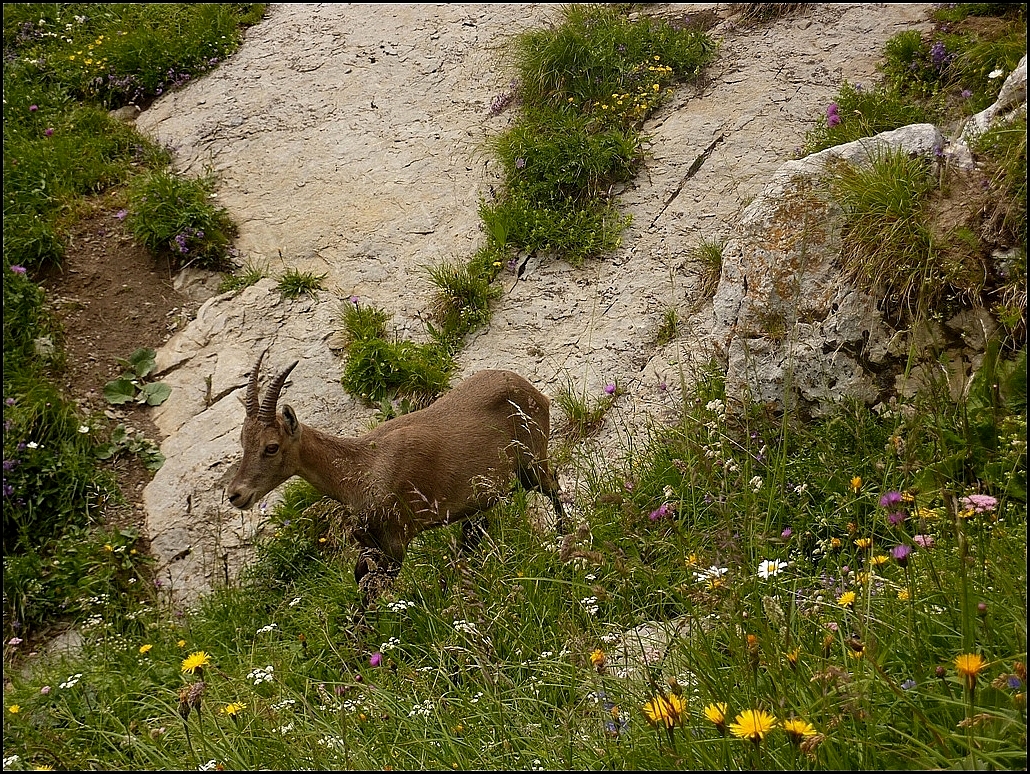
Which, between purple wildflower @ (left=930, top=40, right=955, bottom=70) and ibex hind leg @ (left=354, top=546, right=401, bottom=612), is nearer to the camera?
ibex hind leg @ (left=354, top=546, right=401, bottom=612)

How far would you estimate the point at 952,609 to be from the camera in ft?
9.25

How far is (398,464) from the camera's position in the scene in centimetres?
602

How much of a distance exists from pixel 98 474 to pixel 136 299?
2331 mm

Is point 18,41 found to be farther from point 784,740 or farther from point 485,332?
point 784,740

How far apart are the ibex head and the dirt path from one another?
2.71 feet

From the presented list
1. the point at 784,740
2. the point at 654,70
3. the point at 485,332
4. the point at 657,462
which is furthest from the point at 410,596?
the point at 654,70

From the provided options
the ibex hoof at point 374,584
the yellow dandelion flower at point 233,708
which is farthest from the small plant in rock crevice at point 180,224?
the yellow dandelion flower at point 233,708

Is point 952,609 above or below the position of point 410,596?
above

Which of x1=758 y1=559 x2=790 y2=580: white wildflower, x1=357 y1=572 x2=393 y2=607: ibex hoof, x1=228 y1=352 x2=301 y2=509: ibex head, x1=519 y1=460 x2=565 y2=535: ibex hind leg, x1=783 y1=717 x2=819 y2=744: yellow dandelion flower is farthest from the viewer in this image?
x1=519 y1=460 x2=565 y2=535: ibex hind leg

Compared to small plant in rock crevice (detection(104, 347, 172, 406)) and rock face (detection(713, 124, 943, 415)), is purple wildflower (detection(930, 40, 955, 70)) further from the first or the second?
small plant in rock crevice (detection(104, 347, 172, 406))

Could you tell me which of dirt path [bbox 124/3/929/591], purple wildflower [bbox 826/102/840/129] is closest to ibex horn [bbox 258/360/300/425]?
dirt path [bbox 124/3/929/591]

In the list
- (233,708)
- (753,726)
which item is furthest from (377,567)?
(753,726)

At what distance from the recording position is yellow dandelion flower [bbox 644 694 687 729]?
2.30 metres

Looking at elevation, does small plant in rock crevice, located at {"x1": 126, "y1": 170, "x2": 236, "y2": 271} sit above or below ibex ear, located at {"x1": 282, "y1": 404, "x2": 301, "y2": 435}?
below
